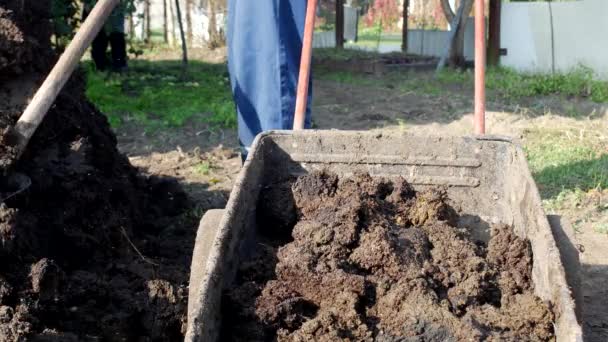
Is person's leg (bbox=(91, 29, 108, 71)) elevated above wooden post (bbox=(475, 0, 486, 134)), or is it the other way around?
wooden post (bbox=(475, 0, 486, 134))

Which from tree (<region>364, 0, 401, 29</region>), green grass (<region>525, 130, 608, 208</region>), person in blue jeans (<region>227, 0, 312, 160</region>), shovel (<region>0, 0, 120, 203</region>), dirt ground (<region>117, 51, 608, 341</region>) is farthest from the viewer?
tree (<region>364, 0, 401, 29</region>)

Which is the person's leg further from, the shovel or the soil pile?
the shovel

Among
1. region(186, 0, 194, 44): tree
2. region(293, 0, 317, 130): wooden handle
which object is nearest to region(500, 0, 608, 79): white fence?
region(186, 0, 194, 44): tree

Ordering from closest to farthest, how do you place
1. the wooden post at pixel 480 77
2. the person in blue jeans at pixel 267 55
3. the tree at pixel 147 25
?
the wooden post at pixel 480 77
the person in blue jeans at pixel 267 55
the tree at pixel 147 25

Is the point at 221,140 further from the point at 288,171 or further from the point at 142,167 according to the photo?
the point at 288,171

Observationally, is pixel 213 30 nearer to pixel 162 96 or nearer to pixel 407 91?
pixel 407 91

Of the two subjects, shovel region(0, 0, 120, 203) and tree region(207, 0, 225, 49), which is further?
tree region(207, 0, 225, 49)

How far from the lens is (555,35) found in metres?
10.7

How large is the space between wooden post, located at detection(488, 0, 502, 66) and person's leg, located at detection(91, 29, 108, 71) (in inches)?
220

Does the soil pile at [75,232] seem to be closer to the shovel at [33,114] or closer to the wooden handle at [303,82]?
the shovel at [33,114]

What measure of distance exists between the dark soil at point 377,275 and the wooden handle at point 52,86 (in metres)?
0.97

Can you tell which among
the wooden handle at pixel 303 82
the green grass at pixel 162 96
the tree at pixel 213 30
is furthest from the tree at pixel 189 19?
the wooden handle at pixel 303 82

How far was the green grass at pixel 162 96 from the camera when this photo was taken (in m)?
7.15

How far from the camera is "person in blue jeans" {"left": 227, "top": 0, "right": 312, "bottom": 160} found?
4.02 meters
